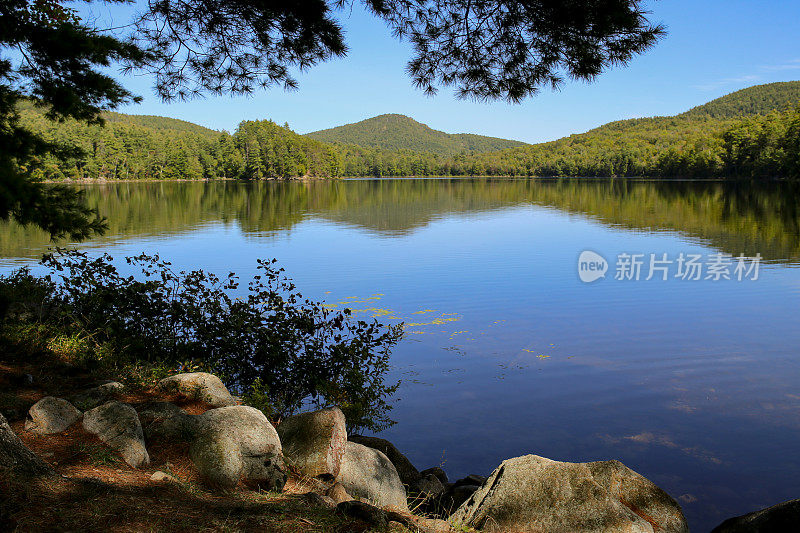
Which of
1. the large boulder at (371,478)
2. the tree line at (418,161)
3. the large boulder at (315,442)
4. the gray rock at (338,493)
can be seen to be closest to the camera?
the gray rock at (338,493)

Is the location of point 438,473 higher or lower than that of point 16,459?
lower

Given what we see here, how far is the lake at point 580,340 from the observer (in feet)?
21.9

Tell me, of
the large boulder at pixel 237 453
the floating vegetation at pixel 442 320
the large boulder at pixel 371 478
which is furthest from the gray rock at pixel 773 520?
the floating vegetation at pixel 442 320

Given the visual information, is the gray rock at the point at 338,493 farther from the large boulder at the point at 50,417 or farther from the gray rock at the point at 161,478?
the large boulder at the point at 50,417

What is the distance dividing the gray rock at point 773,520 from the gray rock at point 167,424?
4063 mm

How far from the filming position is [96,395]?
16.8 ft

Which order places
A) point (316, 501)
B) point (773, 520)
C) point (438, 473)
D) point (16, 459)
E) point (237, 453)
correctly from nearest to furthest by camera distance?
point (16, 459), point (773, 520), point (316, 501), point (237, 453), point (438, 473)

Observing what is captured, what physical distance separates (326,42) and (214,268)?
518 inches

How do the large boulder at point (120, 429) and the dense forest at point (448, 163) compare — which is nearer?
the large boulder at point (120, 429)

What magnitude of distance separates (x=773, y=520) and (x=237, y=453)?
3.66m

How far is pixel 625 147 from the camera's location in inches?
6088

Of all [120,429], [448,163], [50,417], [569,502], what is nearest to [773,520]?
[569,502]

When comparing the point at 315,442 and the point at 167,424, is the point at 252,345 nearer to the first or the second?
the point at 167,424

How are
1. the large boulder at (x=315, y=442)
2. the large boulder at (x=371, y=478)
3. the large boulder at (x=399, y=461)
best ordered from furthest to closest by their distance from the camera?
the large boulder at (x=399, y=461) → the large boulder at (x=371, y=478) → the large boulder at (x=315, y=442)
